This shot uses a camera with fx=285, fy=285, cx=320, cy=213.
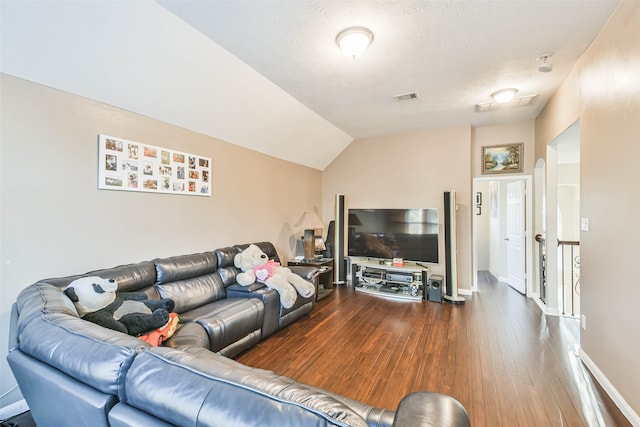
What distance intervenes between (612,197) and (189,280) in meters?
3.76

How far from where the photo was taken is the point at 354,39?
2.33m

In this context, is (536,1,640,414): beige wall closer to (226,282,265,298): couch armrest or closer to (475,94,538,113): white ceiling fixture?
(475,94,538,113): white ceiling fixture

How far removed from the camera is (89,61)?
2.22 meters

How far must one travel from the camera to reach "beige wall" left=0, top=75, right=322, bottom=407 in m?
2.02

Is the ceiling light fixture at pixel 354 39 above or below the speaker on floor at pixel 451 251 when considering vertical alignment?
above

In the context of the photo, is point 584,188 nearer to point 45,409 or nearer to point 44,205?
point 45,409

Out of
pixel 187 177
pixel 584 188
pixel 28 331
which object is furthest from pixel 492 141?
pixel 28 331

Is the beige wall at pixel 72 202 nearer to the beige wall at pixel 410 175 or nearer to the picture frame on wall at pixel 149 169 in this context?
the picture frame on wall at pixel 149 169

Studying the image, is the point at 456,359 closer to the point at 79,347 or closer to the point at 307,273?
the point at 307,273

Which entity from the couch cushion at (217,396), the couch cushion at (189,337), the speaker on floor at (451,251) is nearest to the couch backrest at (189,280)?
the couch cushion at (189,337)

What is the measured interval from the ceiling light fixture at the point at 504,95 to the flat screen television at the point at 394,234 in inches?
71.1

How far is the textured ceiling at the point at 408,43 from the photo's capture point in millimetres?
2105

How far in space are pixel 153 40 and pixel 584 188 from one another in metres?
3.95


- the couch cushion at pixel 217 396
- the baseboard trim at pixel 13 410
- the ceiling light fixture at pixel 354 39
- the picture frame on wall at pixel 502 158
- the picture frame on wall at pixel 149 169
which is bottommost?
the baseboard trim at pixel 13 410
